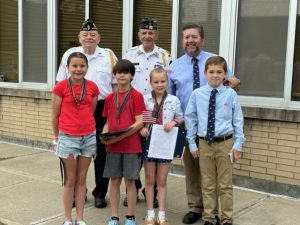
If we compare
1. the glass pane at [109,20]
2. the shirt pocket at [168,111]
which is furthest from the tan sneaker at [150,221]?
the glass pane at [109,20]

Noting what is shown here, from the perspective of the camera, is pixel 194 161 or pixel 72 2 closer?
pixel 194 161

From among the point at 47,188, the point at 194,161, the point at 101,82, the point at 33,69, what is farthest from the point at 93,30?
the point at 33,69

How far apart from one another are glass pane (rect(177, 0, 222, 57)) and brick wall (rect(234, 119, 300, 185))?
1.07 meters

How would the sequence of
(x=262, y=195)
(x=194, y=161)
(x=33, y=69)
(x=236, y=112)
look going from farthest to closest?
(x=33, y=69), (x=262, y=195), (x=194, y=161), (x=236, y=112)

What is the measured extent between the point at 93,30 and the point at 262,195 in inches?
101

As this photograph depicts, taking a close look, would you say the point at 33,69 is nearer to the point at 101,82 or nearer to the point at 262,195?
the point at 101,82

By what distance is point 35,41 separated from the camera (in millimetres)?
7375

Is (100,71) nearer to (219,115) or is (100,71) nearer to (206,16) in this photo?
(219,115)

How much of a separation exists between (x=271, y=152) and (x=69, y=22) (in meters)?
3.79

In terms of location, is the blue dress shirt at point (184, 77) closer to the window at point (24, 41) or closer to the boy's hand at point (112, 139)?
the boy's hand at point (112, 139)

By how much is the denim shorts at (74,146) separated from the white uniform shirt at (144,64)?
84 cm

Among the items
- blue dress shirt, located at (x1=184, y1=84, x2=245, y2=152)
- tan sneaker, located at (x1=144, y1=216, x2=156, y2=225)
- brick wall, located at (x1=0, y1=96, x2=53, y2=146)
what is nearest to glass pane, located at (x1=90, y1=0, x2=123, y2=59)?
brick wall, located at (x1=0, y1=96, x2=53, y2=146)

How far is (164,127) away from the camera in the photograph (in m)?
3.84

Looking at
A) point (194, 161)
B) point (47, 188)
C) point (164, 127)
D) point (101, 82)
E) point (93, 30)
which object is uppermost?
point (93, 30)
